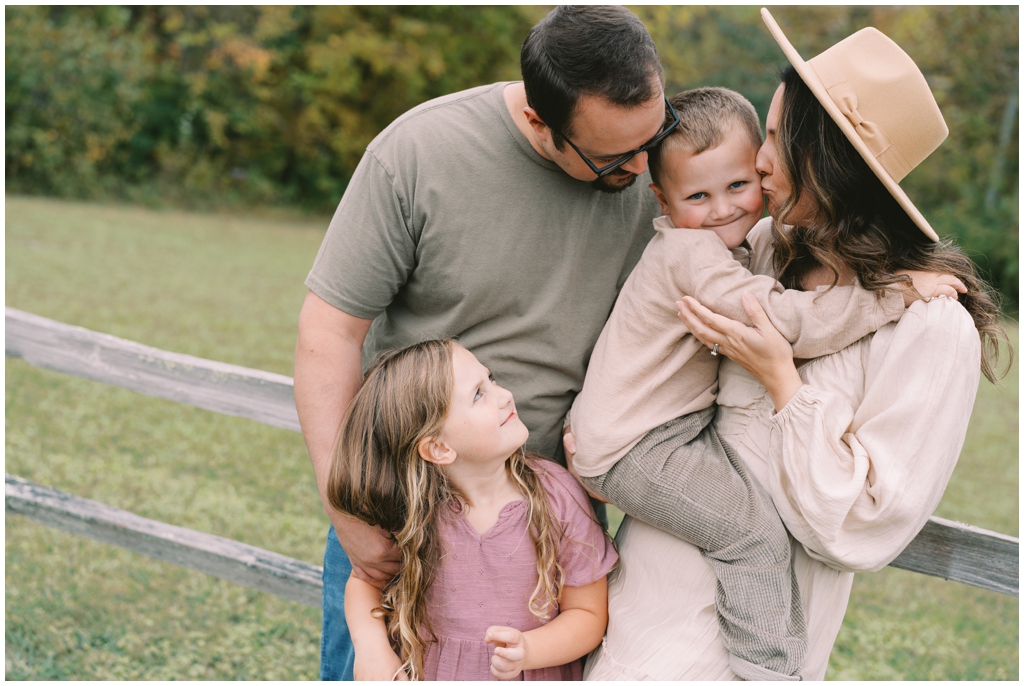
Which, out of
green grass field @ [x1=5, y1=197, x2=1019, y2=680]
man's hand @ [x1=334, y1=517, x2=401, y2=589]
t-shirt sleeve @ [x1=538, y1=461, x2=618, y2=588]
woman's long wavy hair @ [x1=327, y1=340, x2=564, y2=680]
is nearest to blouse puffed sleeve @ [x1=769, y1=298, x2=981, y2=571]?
t-shirt sleeve @ [x1=538, y1=461, x2=618, y2=588]

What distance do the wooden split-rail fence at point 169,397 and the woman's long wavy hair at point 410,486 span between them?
105cm

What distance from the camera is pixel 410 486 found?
2.07 meters

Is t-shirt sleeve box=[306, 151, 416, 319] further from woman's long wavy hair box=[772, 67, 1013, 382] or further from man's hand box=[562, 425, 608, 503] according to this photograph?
woman's long wavy hair box=[772, 67, 1013, 382]

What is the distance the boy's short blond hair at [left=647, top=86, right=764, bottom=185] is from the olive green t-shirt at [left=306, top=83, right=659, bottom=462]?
0.25 metres

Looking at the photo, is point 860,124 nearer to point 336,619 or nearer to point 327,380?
point 327,380

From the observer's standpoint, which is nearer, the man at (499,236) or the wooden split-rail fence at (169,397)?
the man at (499,236)

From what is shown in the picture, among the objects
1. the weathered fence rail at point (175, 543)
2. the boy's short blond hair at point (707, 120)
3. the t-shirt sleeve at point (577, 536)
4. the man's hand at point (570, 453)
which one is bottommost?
the weathered fence rail at point (175, 543)

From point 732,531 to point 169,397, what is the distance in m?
2.49

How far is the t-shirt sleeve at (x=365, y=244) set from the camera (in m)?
2.19

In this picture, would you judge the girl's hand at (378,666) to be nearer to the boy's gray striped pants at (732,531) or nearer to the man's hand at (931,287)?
the boy's gray striped pants at (732,531)

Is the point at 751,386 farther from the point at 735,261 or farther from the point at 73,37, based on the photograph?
the point at 73,37

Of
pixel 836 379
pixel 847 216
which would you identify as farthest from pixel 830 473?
pixel 847 216

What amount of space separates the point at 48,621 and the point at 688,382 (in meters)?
3.14

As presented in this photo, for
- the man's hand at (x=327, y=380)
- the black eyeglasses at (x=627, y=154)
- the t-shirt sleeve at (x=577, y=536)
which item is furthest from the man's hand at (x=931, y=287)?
the man's hand at (x=327, y=380)
